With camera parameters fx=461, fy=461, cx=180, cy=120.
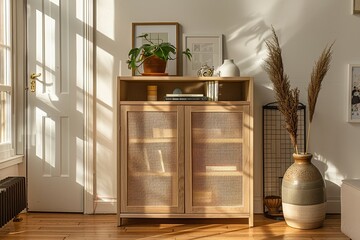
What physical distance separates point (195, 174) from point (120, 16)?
154 cm

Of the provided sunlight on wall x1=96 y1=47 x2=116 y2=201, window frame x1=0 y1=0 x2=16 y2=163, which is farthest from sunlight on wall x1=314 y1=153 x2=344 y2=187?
window frame x1=0 y1=0 x2=16 y2=163

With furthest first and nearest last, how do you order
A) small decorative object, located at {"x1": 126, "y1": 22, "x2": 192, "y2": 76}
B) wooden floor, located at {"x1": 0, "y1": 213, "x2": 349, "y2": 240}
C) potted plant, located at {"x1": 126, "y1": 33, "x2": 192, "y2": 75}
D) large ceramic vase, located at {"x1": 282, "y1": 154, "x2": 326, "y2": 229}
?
1. small decorative object, located at {"x1": 126, "y1": 22, "x2": 192, "y2": 76}
2. potted plant, located at {"x1": 126, "y1": 33, "x2": 192, "y2": 75}
3. large ceramic vase, located at {"x1": 282, "y1": 154, "x2": 326, "y2": 229}
4. wooden floor, located at {"x1": 0, "y1": 213, "x2": 349, "y2": 240}

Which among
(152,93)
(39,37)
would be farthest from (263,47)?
(39,37)

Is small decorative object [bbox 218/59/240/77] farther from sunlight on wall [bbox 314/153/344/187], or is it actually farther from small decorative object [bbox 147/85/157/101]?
sunlight on wall [bbox 314/153/344/187]

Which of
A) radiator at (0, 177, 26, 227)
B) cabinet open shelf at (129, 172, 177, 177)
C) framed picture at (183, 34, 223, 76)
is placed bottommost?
radiator at (0, 177, 26, 227)

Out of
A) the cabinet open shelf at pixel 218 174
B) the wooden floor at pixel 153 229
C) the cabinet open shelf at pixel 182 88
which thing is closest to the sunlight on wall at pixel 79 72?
the cabinet open shelf at pixel 182 88

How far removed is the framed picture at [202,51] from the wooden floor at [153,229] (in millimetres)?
1308

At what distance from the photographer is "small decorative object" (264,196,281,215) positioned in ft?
12.9

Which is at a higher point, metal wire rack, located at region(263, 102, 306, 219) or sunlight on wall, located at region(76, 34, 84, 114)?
sunlight on wall, located at region(76, 34, 84, 114)

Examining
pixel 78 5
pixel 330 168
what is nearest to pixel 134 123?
pixel 78 5

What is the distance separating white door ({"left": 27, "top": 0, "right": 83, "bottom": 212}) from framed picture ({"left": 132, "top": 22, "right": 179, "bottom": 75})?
0.51 metres

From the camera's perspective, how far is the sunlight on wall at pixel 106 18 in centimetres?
405

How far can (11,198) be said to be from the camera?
3.45 m

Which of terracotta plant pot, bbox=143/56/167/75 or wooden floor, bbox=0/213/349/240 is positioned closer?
wooden floor, bbox=0/213/349/240
